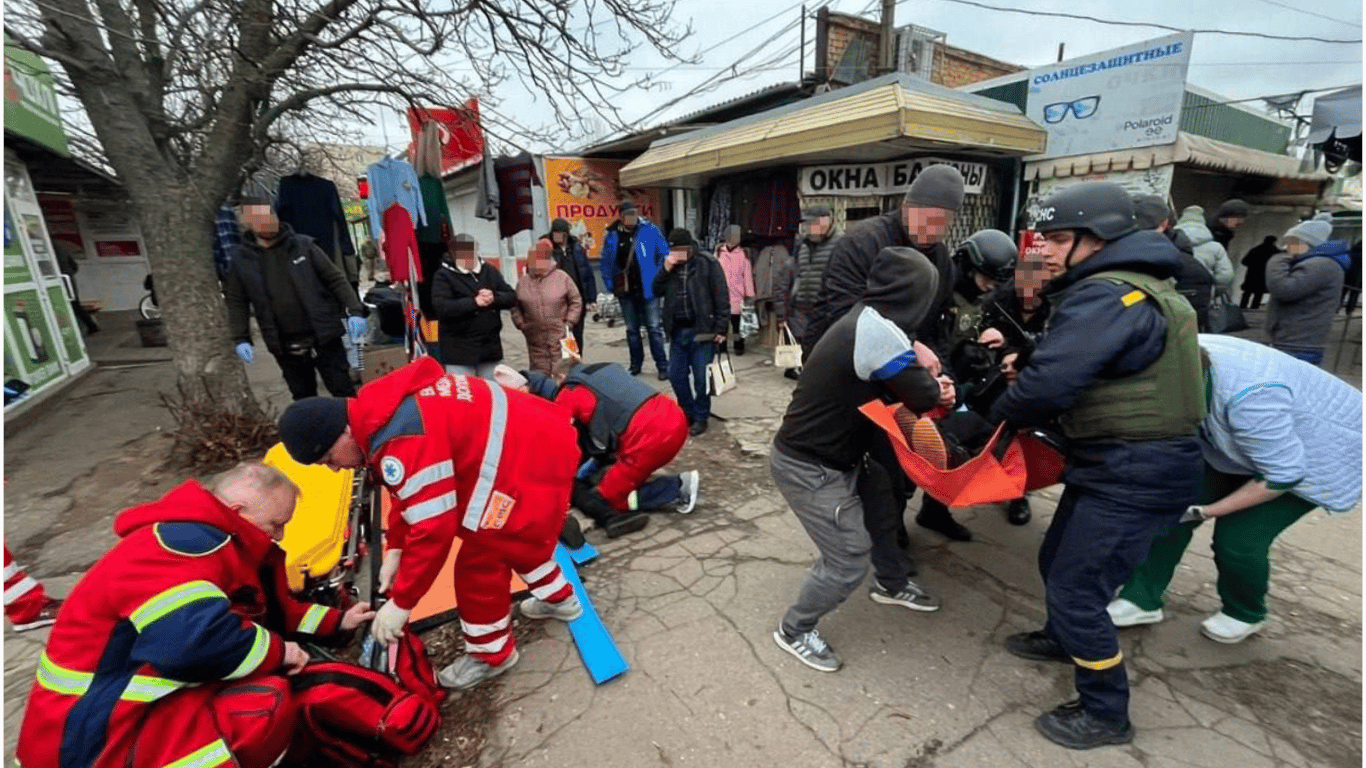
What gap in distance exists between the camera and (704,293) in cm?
498

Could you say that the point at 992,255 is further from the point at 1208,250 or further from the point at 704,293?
the point at 1208,250

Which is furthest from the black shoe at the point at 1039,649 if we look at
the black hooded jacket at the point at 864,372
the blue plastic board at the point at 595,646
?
the blue plastic board at the point at 595,646

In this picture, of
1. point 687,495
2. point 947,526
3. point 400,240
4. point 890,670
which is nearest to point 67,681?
point 890,670

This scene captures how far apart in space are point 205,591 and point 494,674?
1.16 meters

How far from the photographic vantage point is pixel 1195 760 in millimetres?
1913

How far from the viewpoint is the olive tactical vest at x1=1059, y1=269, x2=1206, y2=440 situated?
177 cm

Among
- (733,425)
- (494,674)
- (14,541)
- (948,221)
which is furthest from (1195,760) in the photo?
(14,541)

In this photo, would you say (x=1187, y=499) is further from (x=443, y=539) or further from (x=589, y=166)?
(x=589, y=166)

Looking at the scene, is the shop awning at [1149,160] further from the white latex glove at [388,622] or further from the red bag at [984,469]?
the white latex glove at [388,622]

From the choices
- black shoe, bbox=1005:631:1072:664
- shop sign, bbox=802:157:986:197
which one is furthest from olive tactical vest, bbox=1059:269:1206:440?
shop sign, bbox=802:157:986:197

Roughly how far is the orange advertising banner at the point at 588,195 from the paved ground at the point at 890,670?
401 inches

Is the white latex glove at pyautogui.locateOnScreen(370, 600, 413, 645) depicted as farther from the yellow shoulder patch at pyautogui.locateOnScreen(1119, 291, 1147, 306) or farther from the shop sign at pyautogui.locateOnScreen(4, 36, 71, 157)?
the shop sign at pyautogui.locateOnScreen(4, 36, 71, 157)

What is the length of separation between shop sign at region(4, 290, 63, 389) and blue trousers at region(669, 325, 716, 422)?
7.11m

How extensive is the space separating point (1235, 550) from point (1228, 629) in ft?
1.26
